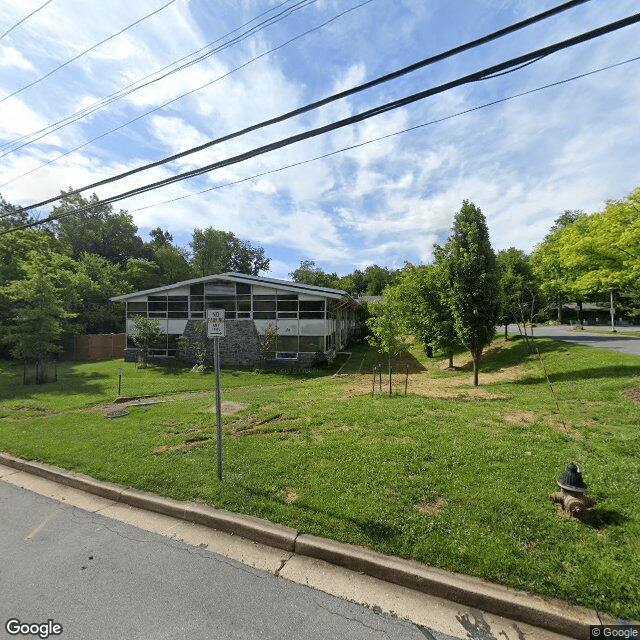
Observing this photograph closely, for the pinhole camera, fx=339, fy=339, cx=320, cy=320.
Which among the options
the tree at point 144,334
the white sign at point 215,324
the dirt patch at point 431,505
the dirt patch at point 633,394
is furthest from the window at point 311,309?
the dirt patch at point 431,505

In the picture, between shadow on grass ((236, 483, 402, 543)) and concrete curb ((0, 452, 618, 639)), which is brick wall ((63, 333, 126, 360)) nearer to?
concrete curb ((0, 452, 618, 639))

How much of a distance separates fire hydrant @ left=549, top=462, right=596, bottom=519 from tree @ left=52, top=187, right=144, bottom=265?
50736 millimetres

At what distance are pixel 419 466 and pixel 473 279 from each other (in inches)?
415

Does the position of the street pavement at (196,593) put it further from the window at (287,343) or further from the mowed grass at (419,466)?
the window at (287,343)

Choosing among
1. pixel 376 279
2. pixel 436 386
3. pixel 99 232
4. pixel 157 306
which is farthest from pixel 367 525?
pixel 376 279

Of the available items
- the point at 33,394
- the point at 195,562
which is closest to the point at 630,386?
the point at 195,562

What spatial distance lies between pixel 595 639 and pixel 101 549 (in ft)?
15.8

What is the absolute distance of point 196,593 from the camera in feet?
10.5

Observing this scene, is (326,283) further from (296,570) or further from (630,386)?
(296,570)

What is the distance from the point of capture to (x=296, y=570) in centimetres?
350

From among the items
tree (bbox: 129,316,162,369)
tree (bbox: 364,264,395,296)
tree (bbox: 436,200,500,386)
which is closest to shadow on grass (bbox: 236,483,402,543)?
tree (bbox: 436,200,500,386)

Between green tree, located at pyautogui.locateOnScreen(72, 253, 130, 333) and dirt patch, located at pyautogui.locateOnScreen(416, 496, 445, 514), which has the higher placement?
green tree, located at pyautogui.locateOnScreen(72, 253, 130, 333)

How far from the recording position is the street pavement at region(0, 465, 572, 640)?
2.79 metres

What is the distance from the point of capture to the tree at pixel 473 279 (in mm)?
13688
